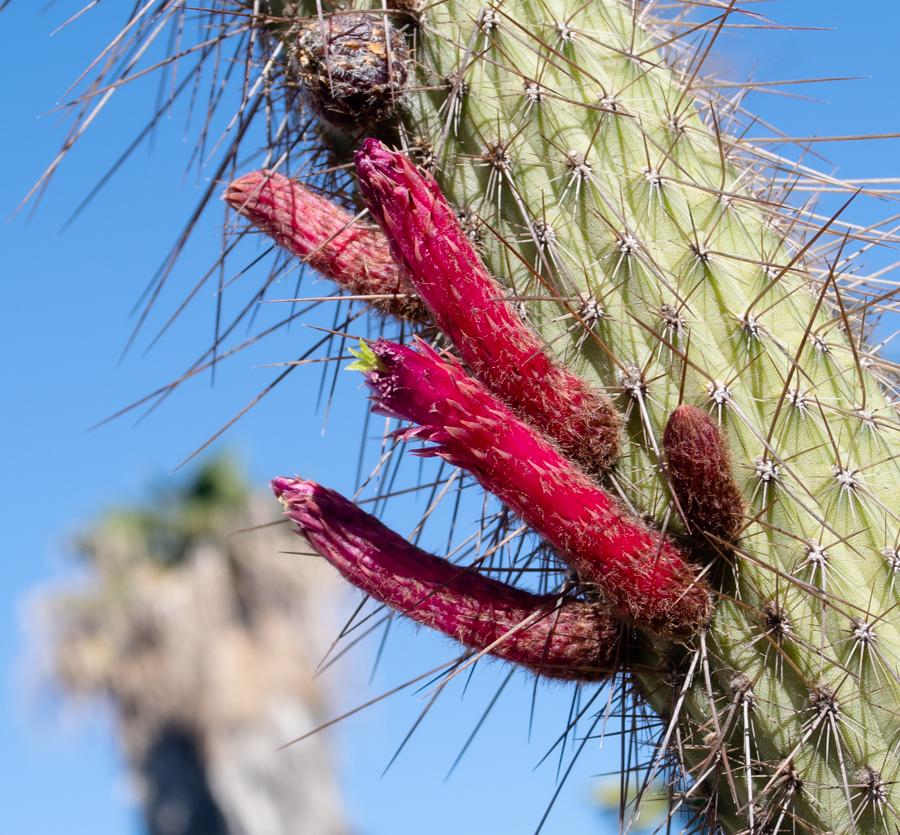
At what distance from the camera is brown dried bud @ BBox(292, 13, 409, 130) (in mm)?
1695

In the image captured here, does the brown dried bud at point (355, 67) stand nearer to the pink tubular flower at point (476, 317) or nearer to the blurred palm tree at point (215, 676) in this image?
the pink tubular flower at point (476, 317)

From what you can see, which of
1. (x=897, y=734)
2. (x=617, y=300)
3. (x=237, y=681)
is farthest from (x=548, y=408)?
(x=237, y=681)

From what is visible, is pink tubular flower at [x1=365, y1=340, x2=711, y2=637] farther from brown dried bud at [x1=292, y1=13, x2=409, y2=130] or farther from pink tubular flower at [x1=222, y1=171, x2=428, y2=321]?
brown dried bud at [x1=292, y1=13, x2=409, y2=130]

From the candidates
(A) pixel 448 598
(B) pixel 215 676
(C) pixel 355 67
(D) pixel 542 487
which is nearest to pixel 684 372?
(D) pixel 542 487

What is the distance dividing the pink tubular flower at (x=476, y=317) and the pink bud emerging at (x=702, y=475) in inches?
5.7

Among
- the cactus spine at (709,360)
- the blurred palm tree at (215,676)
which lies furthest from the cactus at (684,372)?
the blurred palm tree at (215,676)

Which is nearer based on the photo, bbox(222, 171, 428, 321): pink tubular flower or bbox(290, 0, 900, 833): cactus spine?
bbox(290, 0, 900, 833): cactus spine

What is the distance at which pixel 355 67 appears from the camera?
169 centimetres

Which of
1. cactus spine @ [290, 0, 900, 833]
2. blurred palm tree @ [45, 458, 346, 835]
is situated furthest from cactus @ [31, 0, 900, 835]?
blurred palm tree @ [45, 458, 346, 835]

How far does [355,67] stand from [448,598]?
38.0 inches

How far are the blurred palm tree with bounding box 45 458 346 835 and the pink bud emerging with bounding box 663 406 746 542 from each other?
9.06m

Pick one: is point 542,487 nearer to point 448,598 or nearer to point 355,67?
point 448,598

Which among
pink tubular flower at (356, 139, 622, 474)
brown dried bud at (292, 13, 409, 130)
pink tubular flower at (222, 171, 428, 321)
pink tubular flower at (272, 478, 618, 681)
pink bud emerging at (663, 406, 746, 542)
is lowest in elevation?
pink tubular flower at (272, 478, 618, 681)

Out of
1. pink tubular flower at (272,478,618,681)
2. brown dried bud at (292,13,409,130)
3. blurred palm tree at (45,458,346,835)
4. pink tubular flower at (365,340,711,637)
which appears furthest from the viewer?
blurred palm tree at (45,458,346,835)
